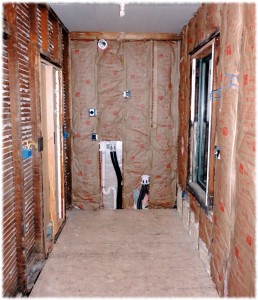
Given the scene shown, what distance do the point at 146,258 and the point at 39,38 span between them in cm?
285

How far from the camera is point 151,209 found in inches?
201

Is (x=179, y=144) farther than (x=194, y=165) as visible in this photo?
Yes

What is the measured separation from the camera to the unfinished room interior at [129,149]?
2.43m

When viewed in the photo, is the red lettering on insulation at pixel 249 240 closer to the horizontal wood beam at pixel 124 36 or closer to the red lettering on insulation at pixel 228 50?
the red lettering on insulation at pixel 228 50

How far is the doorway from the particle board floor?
0.31 metres

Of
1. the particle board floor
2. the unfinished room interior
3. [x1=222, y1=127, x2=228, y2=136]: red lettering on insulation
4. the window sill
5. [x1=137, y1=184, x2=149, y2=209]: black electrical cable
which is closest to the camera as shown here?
the unfinished room interior

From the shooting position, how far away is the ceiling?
349 cm

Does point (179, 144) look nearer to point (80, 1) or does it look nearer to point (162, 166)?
point (162, 166)

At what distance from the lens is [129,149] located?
502 centimetres

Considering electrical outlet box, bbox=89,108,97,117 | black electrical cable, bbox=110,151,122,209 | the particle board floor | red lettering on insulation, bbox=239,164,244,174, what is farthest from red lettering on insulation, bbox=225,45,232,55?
black electrical cable, bbox=110,151,122,209

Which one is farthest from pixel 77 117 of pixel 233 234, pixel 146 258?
pixel 233 234

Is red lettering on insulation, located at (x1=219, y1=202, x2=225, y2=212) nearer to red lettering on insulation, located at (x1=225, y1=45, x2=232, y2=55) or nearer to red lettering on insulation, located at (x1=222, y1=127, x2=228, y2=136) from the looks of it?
red lettering on insulation, located at (x1=222, y1=127, x2=228, y2=136)

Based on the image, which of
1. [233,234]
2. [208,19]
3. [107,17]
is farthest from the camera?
[107,17]

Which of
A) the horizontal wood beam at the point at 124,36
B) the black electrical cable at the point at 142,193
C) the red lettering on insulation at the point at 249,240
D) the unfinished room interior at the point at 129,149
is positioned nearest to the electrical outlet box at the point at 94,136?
the unfinished room interior at the point at 129,149
